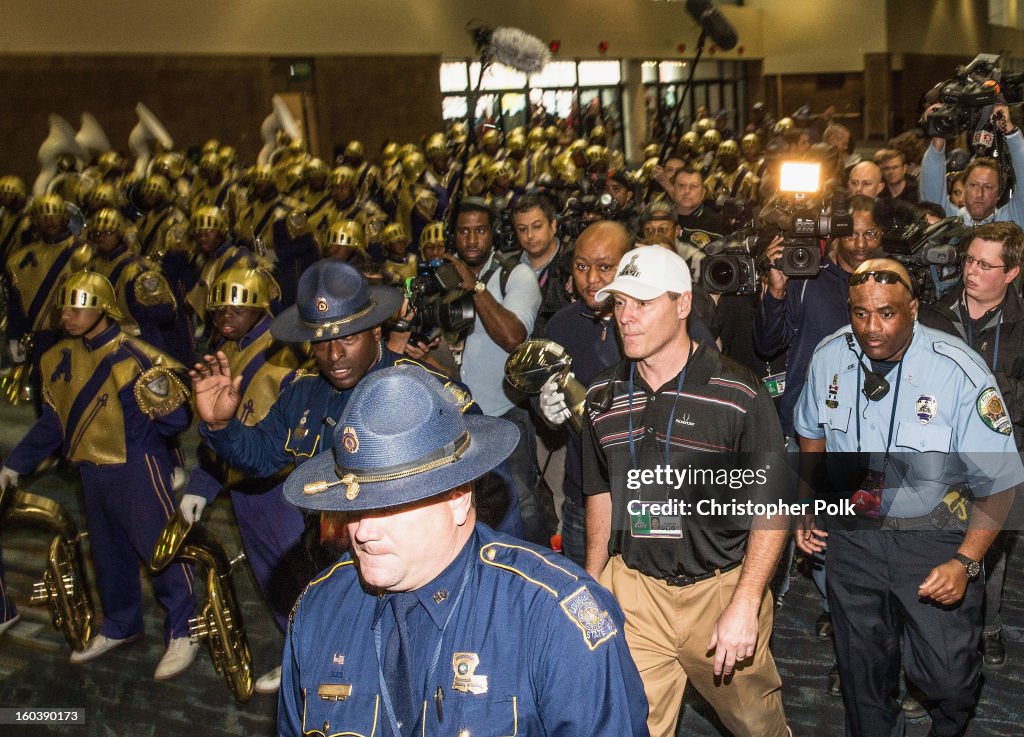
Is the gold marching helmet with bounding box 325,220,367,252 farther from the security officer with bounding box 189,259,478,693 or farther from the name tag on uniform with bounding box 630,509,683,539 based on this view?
the name tag on uniform with bounding box 630,509,683,539

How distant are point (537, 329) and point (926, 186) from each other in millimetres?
3278

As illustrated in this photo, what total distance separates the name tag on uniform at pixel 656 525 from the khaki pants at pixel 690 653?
0.16 m

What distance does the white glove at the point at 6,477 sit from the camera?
5.70 metres

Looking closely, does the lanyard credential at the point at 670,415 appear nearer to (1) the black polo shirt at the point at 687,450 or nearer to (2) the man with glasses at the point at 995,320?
(1) the black polo shirt at the point at 687,450

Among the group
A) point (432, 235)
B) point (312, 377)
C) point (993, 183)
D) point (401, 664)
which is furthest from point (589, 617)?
point (432, 235)

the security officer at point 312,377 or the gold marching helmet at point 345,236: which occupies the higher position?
the gold marching helmet at point 345,236

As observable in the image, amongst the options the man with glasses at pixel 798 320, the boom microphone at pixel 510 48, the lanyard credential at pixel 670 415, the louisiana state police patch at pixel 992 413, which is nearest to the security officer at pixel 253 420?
the lanyard credential at pixel 670 415

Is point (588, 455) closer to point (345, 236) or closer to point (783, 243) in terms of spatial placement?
point (783, 243)

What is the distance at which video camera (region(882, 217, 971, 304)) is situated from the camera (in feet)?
16.2

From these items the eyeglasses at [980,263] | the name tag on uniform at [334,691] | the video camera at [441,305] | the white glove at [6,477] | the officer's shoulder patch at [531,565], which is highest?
the eyeglasses at [980,263]

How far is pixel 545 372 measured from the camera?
4383mm

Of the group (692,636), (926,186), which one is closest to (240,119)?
(926,186)

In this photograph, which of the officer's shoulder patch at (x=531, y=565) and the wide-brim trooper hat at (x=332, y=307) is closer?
the officer's shoulder patch at (x=531, y=565)

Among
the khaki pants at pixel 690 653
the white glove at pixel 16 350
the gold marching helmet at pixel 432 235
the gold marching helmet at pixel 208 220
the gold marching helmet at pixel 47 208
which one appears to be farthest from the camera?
the white glove at pixel 16 350
